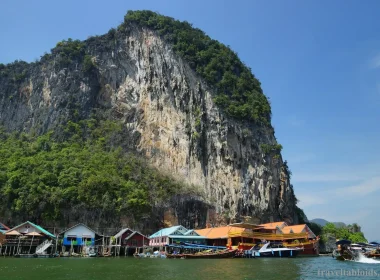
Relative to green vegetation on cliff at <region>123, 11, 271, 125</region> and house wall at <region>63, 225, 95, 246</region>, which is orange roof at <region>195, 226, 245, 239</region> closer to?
house wall at <region>63, 225, 95, 246</region>

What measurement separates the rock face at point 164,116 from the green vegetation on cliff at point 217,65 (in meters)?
1.49

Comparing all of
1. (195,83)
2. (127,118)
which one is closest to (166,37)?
(195,83)

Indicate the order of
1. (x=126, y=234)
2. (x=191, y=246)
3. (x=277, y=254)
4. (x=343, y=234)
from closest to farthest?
(x=191, y=246)
(x=277, y=254)
(x=126, y=234)
(x=343, y=234)

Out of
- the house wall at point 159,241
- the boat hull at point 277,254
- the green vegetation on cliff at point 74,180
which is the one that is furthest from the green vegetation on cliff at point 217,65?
the house wall at point 159,241

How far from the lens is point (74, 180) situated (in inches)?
1986

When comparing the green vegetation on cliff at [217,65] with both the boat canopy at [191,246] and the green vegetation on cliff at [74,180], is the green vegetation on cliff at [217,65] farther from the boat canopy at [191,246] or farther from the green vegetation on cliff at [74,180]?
the boat canopy at [191,246]

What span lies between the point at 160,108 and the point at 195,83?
25.6 feet

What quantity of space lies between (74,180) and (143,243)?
41.1 ft

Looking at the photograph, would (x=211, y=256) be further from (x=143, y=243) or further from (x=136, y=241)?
(x=136, y=241)

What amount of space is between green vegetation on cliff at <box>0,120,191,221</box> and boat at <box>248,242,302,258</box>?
49.8ft

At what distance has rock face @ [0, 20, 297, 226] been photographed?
5947cm

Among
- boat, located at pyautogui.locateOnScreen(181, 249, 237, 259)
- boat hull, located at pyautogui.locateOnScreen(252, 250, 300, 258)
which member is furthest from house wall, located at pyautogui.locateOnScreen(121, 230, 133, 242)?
boat hull, located at pyautogui.locateOnScreen(252, 250, 300, 258)

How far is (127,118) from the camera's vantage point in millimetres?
70250

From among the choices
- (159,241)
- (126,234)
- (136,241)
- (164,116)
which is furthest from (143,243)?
(164,116)
